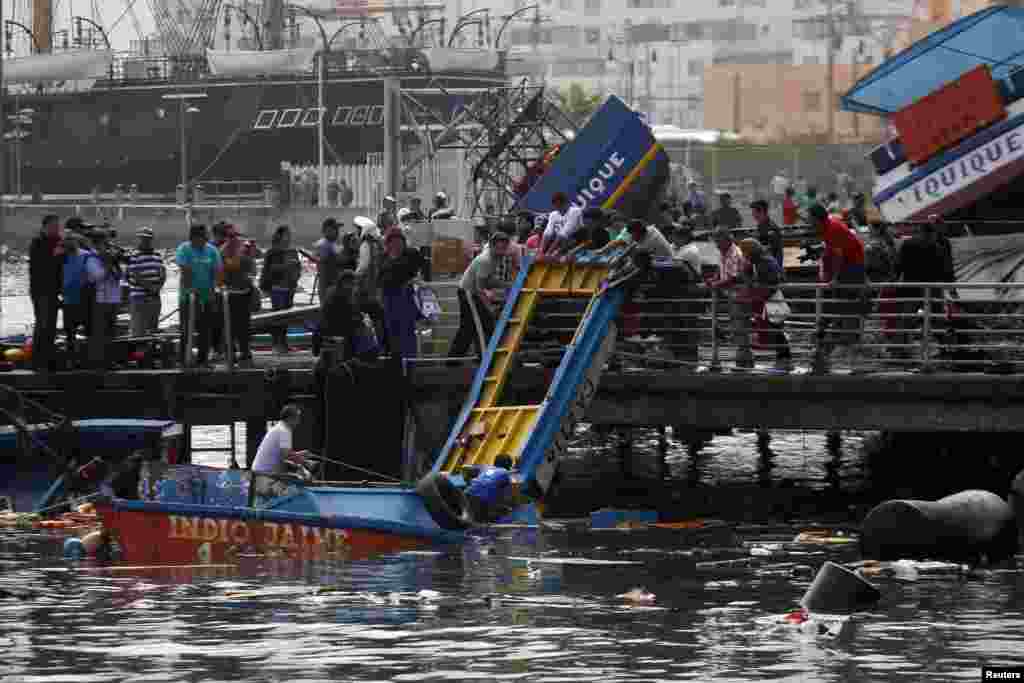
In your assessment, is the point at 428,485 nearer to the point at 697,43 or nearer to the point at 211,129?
the point at 211,129

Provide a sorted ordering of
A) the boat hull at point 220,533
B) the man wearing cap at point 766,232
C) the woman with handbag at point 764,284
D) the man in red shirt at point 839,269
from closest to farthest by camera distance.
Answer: the boat hull at point 220,533 < the man in red shirt at point 839,269 < the woman with handbag at point 764,284 < the man wearing cap at point 766,232

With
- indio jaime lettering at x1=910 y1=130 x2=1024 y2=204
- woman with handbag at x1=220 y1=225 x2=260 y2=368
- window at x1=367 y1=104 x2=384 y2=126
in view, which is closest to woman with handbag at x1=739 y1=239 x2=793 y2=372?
indio jaime lettering at x1=910 y1=130 x2=1024 y2=204

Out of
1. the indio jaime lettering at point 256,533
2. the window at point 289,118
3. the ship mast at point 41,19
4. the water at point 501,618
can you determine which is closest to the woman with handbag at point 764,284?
the water at point 501,618

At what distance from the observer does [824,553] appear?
20422 mm

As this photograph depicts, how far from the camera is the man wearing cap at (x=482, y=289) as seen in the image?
921 inches

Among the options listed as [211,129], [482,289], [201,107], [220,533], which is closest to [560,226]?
[482,289]

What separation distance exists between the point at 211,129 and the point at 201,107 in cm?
116

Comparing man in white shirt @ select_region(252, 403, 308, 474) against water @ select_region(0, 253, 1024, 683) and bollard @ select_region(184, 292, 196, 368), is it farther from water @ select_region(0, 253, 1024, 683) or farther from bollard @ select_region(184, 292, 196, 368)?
bollard @ select_region(184, 292, 196, 368)

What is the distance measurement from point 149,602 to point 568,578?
3.67m

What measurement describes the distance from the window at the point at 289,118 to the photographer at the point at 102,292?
252 feet

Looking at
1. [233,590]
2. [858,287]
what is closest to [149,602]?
[233,590]

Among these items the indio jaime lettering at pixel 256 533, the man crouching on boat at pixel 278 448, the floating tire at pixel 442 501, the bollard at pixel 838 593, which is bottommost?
the bollard at pixel 838 593

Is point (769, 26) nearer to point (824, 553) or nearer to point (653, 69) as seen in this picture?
point (653, 69)

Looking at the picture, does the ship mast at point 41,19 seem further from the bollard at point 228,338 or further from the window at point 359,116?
the bollard at point 228,338
